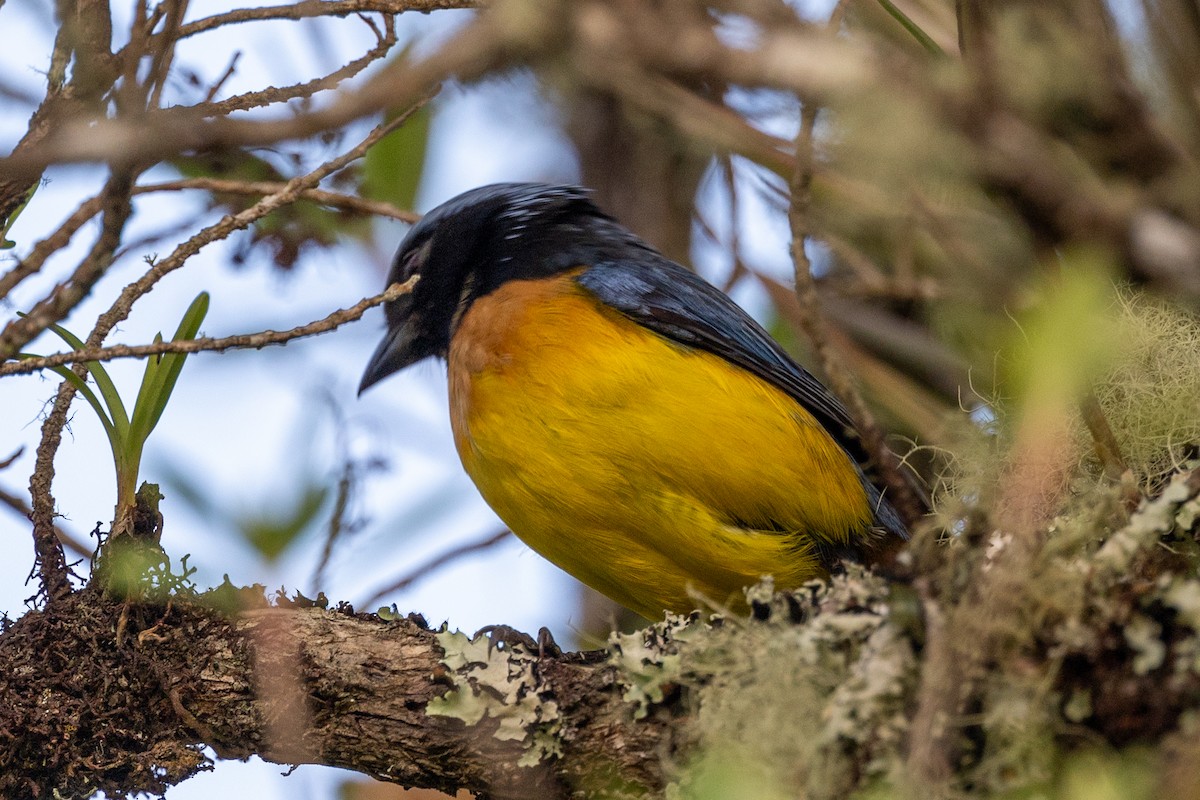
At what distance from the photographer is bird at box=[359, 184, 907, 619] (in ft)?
12.0

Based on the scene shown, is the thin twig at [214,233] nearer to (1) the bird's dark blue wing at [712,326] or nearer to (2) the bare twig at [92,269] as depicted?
(2) the bare twig at [92,269]

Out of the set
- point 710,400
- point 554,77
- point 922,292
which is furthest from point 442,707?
point 554,77

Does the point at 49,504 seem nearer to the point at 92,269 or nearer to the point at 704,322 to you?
the point at 92,269

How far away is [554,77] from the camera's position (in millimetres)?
5445

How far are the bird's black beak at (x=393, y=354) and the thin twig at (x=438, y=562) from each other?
0.76 m

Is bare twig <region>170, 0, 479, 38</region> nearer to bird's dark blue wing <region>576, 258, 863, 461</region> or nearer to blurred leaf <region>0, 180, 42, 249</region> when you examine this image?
blurred leaf <region>0, 180, 42, 249</region>

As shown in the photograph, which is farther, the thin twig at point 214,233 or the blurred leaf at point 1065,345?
the thin twig at point 214,233

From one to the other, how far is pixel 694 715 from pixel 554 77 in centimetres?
345

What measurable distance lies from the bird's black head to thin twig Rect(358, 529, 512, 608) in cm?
76

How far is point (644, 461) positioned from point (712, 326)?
0.64 metres

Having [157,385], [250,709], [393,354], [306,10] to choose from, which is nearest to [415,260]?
[393,354]

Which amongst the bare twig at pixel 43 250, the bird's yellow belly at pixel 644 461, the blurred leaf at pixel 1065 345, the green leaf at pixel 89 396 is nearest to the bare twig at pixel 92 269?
the bare twig at pixel 43 250

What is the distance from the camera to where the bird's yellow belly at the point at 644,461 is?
365 centimetres

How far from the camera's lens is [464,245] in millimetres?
4715
